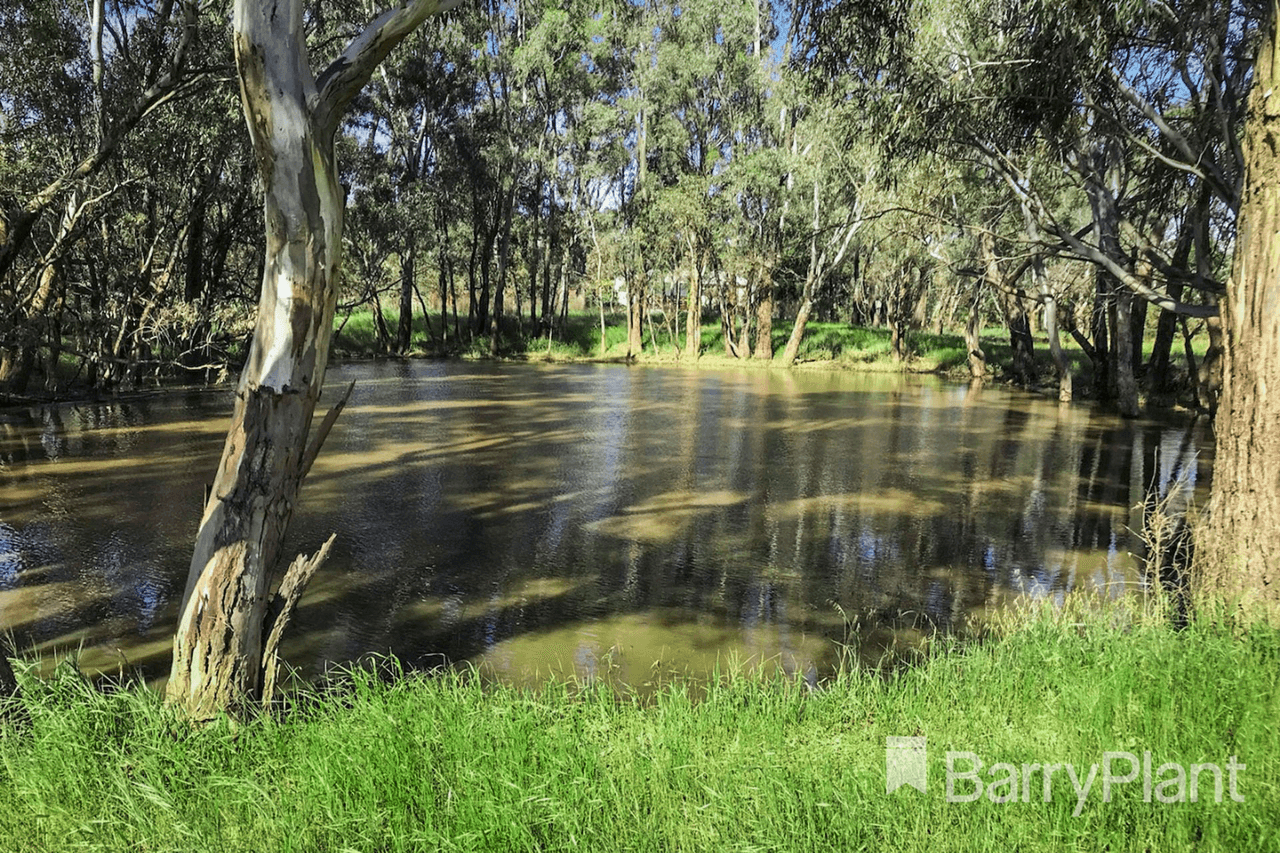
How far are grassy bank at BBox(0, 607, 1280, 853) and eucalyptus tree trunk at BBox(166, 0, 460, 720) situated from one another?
1.17ft

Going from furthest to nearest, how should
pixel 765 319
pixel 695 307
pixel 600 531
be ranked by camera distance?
pixel 695 307, pixel 765 319, pixel 600 531

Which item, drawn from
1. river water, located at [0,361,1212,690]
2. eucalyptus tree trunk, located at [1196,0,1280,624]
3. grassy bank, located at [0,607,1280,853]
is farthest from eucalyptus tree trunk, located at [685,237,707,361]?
grassy bank, located at [0,607,1280,853]

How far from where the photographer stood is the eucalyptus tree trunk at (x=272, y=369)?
146 inches

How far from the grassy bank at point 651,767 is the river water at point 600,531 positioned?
1.53 meters

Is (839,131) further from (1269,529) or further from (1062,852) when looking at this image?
(1062,852)

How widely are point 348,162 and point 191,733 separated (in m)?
30.4

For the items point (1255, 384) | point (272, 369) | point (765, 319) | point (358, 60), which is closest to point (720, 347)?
point (765, 319)

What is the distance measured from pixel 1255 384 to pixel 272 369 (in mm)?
5059

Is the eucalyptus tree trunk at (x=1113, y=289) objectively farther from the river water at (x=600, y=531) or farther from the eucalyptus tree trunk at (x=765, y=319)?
the eucalyptus tree trunk at (x=765, y=319)

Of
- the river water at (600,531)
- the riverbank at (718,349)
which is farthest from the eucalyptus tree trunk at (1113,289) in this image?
the riverbank at (718,349)

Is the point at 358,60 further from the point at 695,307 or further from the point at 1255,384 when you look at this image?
the point at 695,307

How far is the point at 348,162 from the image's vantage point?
100 ft

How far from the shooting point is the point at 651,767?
9.95 ft

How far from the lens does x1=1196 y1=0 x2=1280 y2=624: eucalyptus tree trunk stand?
15.2 feet
